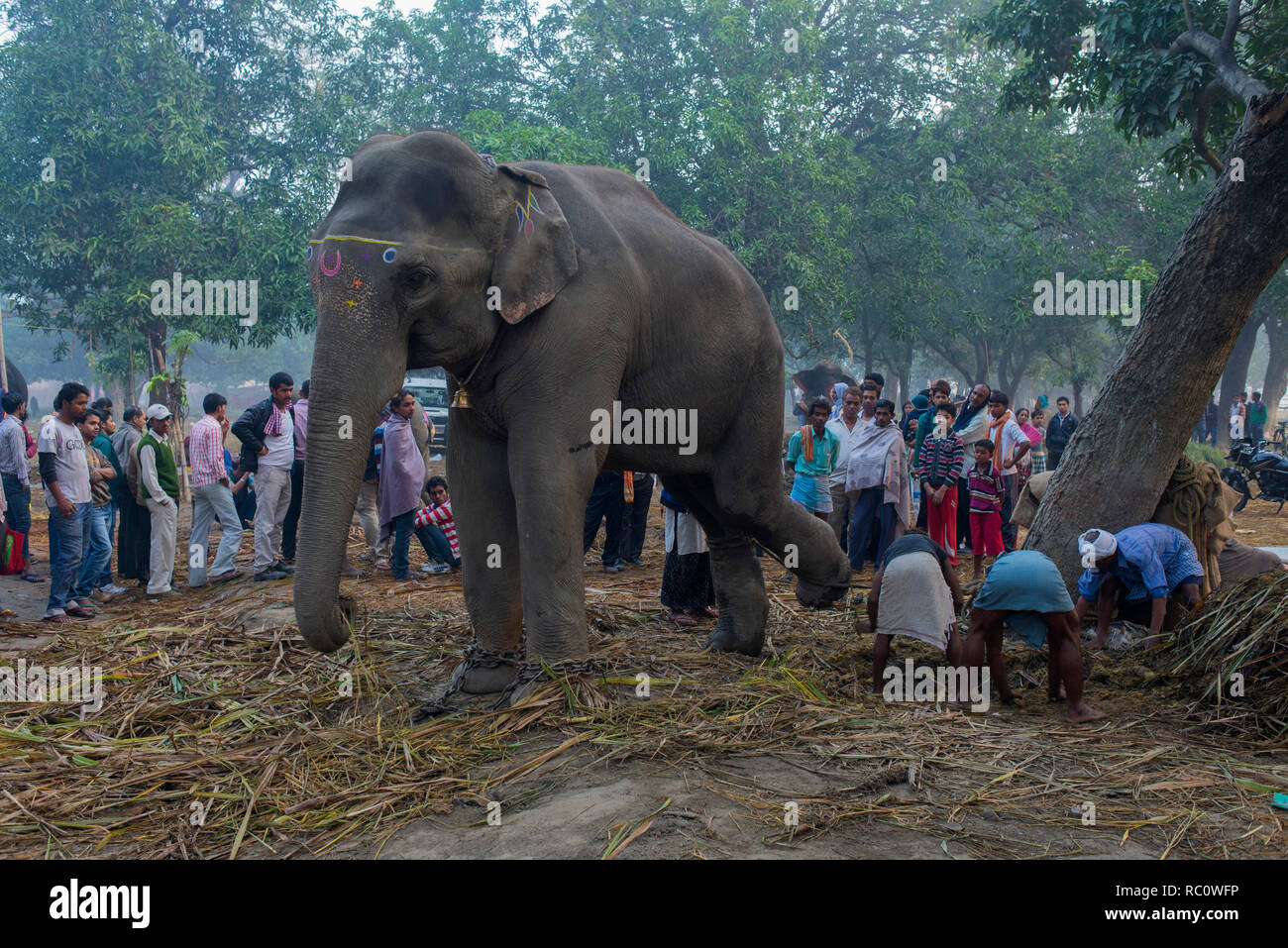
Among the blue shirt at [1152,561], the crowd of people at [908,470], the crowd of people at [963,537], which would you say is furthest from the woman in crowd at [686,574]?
the crowd of people at [908,470]

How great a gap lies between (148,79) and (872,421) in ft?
52.6

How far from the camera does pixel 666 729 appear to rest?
454cm

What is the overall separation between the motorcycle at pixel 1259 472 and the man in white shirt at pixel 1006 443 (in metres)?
6.31

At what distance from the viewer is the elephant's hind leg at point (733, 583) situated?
247 inches

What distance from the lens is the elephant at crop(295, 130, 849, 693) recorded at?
4324 mm

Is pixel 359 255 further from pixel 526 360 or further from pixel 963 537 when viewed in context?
pixel 963 537

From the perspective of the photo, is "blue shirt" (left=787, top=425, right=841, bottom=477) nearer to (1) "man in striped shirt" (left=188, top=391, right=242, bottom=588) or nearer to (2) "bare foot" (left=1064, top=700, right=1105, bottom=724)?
(2) "bare foot" (left=1064, top=700, right=1105, bottom=724)

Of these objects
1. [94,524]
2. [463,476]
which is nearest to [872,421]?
[463,476]

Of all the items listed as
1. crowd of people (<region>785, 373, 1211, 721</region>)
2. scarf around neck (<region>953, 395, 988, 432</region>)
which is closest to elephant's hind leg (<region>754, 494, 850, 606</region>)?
crowd of people (<region>785, 373, 1211, 721</region>)

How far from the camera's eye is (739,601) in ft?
20.5

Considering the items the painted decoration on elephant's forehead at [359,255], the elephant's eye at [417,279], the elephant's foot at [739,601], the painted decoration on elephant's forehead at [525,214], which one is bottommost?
the elephant's foot at [739,601]

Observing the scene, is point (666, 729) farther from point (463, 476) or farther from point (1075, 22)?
point (1075, 22)

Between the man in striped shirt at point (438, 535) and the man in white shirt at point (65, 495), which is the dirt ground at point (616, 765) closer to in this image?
the man in white shirt at point (65, 495)

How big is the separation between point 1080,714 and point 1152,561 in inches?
62.0
